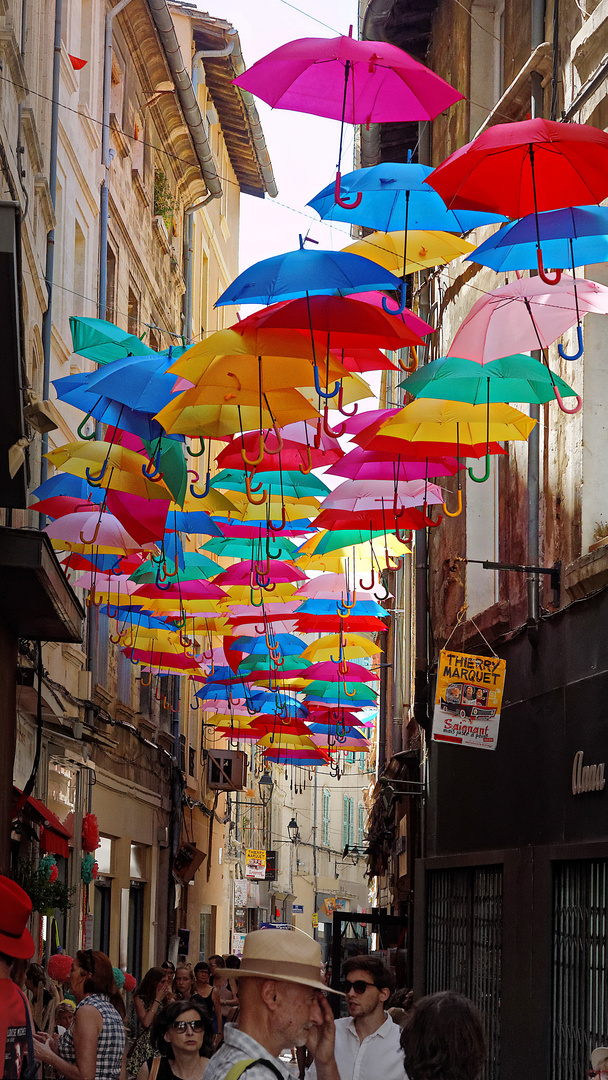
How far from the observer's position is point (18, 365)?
26.1 ft

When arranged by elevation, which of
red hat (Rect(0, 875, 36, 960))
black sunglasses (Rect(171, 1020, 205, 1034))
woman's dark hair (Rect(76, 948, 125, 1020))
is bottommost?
black sunglasses (Rect(171, 1020, 205, 1034))

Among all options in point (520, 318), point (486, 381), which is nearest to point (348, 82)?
point (520, 318)

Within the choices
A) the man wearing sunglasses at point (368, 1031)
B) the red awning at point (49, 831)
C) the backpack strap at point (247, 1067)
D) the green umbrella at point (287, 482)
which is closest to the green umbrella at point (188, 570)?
the green umbrella at point (287, 482)

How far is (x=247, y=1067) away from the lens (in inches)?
154

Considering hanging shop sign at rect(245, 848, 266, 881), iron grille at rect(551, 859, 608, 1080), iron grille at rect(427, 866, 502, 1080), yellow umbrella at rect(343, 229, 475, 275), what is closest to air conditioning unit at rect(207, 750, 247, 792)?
hanging shop sign at rect(245, 848, 266, 881)

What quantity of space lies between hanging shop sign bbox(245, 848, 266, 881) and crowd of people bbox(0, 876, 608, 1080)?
3570 centimetres

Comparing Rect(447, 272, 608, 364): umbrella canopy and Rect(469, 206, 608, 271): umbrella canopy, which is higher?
Rect(469, 206, 608, 271): umbrella canopy

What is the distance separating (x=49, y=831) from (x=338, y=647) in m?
5.48

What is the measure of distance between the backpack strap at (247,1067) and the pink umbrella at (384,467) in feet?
22.2

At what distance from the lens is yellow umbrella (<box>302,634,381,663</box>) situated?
18406 millimetres

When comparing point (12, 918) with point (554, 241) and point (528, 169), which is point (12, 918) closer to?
point (528, 169)

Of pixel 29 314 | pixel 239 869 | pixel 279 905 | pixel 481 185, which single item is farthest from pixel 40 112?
pixel 279 905

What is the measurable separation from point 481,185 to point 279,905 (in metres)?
61.4

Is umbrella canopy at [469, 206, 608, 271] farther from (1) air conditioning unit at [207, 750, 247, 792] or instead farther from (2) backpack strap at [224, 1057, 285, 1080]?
(1) air conditioning unit at [207, 750, 247, 792]
